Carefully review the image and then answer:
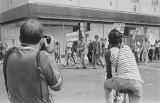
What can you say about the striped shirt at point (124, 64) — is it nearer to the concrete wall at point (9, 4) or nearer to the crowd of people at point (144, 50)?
the crowd of people at point (144, 50)

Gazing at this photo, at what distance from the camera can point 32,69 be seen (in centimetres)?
213

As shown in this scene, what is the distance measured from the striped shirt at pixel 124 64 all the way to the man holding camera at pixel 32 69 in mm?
1623

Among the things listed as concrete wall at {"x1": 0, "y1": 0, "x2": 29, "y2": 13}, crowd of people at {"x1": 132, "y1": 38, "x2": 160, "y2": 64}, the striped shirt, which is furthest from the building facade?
the striped shirt

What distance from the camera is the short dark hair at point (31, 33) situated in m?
2.18

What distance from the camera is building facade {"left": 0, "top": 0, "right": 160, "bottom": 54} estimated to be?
22.7 m

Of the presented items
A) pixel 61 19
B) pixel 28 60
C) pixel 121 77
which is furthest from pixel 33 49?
pixel 61 19

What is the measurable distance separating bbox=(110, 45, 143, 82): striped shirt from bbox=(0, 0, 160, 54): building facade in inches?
631

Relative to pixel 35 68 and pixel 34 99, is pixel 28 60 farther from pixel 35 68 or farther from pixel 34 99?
pixel 34 99

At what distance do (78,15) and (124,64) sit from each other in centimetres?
2105

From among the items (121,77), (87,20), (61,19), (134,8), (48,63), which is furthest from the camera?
(134,8)

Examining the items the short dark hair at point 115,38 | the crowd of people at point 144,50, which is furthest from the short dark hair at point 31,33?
the crowd of people at point 144,50

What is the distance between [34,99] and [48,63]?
311 mm

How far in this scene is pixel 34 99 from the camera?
2170 mm

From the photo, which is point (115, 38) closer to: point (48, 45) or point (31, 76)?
point (48, 45)
